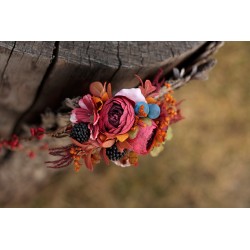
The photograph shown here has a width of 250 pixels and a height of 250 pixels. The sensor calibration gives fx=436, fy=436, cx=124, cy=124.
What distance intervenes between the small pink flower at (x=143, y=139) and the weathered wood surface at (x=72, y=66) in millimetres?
228

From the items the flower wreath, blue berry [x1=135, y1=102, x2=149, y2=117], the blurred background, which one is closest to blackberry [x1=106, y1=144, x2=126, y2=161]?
the flower wreath

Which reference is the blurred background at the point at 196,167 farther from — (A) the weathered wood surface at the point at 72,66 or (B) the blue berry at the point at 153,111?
(B) the blue berry at the point at 153,111

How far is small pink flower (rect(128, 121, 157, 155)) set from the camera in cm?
127

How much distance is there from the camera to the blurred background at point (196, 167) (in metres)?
2.55

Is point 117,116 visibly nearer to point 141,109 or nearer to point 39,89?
point 141,109

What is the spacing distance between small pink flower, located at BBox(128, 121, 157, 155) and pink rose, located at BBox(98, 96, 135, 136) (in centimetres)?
5

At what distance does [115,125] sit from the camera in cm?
123

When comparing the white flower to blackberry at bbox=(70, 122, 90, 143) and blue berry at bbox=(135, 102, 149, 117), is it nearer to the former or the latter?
blue berry at bbox=(135, 102, 149, 117)

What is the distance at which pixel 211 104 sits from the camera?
279 cm

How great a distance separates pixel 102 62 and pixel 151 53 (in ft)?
0.60

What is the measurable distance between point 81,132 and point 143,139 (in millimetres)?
183

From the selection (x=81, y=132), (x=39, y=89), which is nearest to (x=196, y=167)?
(x=39, y=89)

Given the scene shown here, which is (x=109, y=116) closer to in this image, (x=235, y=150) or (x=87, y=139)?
(x=87, y=139)

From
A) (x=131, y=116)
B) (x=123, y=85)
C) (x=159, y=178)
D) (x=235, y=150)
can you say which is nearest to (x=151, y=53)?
(x=123, y=85)
